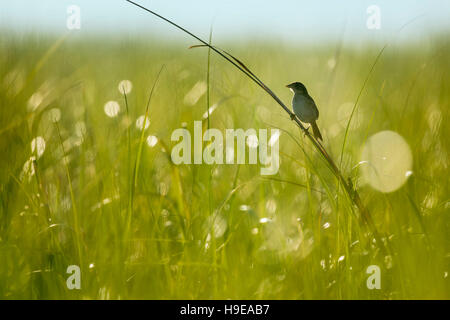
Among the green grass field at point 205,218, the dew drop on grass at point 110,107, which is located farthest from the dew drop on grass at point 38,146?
the dew drop on grass at point 110,107

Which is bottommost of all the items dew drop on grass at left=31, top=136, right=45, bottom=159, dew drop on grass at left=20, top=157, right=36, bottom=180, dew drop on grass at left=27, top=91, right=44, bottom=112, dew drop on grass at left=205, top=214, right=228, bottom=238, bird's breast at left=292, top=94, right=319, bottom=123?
dew drop on grass at left=205, top=214, right=228, bottom=238

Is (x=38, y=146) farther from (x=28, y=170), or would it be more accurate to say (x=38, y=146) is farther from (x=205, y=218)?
(x=205, y=218)

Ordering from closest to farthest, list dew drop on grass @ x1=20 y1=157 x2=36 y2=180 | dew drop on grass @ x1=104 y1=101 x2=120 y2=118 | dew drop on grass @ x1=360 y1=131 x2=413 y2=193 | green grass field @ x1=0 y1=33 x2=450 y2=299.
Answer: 1. green grass field @ x1=0 y1=33 x2=450 y2=299
2. dew drop on grass @ x1=360 y1=131 x2=413 y2=193
3. dew drop on grass @ x1=20 y1=157 x2=36 y2=180
4. dew drop on grass @ x1=104 y1=101 x2=120 y2=118

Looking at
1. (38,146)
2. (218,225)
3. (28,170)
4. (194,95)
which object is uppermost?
(194,95)

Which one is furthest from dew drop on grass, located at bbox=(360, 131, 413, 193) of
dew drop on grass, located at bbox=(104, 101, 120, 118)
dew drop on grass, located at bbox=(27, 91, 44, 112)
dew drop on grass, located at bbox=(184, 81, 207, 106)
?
dew drop on grass, located at bbox=(27, 91, 44, 112)

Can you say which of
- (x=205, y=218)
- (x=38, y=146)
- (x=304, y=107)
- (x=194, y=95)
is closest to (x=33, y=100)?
(x=38, y=146)

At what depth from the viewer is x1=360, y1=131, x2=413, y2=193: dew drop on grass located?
1960 millimetres

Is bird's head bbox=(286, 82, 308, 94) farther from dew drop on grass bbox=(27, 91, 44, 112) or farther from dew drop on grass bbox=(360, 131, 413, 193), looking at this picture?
dew drop on grass bbox=(27, 91, 44, 112)

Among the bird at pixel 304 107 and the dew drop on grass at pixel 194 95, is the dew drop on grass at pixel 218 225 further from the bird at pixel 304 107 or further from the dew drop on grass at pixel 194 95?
the dew drop on grass at pixel 194 95

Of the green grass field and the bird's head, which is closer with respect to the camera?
the green grass field

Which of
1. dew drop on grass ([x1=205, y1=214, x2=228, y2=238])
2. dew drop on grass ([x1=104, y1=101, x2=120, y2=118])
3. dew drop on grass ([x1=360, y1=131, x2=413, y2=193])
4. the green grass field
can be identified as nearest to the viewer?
the green grass field

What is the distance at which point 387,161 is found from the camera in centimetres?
205
